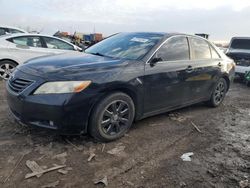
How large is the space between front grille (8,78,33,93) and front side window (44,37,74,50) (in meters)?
5.08

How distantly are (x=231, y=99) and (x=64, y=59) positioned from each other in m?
5.05

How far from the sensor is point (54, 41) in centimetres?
934

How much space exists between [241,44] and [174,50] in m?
8.01

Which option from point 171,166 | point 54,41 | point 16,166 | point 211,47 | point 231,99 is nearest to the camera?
point 16,166

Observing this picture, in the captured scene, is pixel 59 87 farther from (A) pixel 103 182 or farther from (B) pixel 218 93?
(B) pixel 218 93

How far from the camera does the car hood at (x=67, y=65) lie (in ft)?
Result: 13.3

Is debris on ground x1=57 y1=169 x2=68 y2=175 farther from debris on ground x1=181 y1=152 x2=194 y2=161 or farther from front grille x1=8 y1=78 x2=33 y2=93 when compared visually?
debris on ground x1=181 y1=152 x2=194 y2=161

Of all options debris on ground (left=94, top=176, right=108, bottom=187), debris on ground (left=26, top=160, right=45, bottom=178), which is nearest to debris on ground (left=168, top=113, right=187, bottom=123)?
debris on ground (left=94, top=176, right=108, bottom=187)

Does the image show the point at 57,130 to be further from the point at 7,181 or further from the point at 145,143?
the point at 145,143

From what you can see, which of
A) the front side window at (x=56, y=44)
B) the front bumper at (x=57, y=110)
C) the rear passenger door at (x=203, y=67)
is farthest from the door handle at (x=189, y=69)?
the front side window at (x=56, y=44)

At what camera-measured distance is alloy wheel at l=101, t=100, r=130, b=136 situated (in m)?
4.28

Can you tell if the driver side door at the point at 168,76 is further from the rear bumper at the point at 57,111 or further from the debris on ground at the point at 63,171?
the debris on ground at the point at 63,171

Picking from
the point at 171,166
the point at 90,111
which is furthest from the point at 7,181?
the point at 171,166

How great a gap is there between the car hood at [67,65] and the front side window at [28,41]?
4517 millimetres
